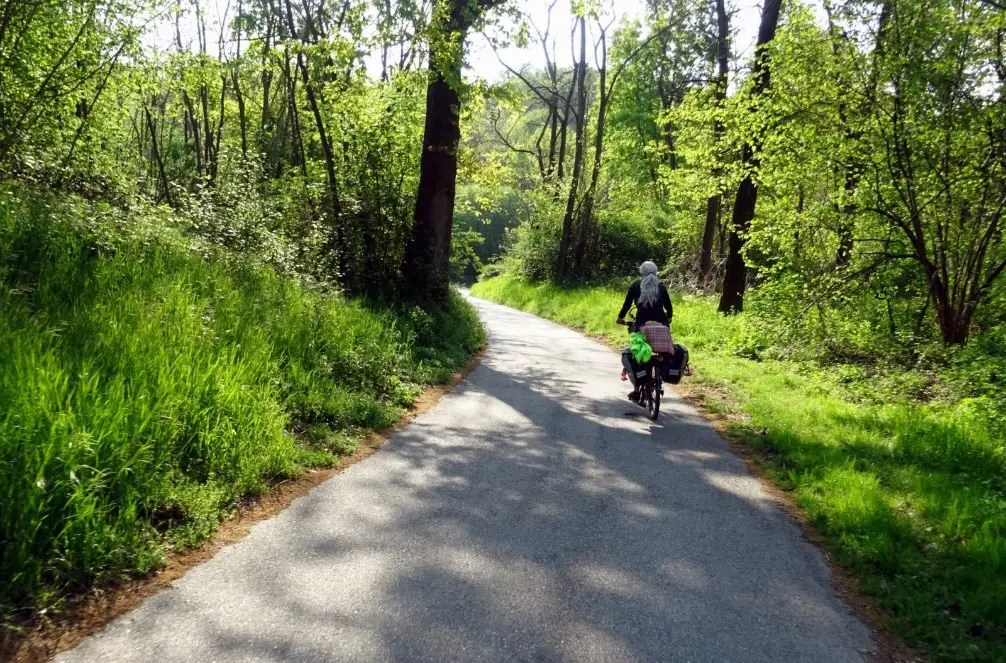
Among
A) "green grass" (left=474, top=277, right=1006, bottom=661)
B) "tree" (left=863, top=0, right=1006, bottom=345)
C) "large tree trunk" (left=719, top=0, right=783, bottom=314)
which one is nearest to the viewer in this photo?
"green grass" (left=474, top=277, right=1006, bottom=661)

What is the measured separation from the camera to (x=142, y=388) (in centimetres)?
439

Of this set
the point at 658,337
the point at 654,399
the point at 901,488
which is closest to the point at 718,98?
the point at 658,337

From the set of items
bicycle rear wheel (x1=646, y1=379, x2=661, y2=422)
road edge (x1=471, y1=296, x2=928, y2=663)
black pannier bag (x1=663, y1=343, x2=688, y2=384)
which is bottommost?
road edge (x1=471, y1=296, x2=928, y2=663)

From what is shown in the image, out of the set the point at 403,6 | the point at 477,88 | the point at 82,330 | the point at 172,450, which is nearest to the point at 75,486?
the point at 172,450

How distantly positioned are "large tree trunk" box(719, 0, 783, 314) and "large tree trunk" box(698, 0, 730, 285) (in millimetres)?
738

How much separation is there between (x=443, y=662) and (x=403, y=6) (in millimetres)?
15700

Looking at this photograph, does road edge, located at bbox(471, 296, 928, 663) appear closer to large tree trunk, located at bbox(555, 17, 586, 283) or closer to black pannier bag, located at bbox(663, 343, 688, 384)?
black pannier bag, located at bbox(663, 343, 688, 384)

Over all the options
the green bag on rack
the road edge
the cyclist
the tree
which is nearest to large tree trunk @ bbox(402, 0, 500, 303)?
the cyclist

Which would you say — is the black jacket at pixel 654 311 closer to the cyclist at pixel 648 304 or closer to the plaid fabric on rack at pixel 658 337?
the cyclist at pixel 648 304

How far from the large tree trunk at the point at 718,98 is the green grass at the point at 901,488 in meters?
8.18

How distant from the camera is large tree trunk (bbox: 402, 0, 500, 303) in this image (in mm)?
12258

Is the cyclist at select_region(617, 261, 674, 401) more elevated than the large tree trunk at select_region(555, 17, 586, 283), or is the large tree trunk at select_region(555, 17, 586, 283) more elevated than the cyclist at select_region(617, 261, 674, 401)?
the large tree trunk at select_region(555, 17, 586, 283)

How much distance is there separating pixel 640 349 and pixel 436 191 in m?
6.61

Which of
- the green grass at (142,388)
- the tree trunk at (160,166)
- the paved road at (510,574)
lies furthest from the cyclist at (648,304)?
the tree trunk at (160,166)
